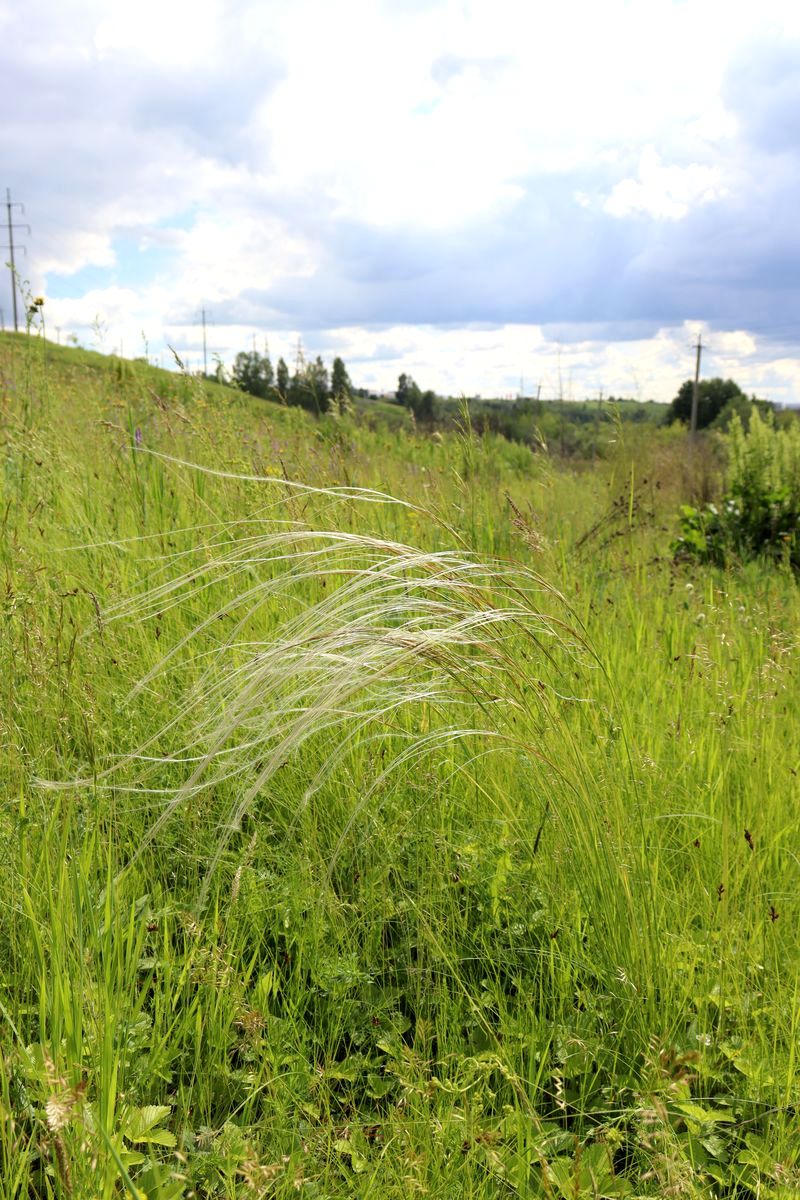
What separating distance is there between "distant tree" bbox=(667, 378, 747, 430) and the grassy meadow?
174ft

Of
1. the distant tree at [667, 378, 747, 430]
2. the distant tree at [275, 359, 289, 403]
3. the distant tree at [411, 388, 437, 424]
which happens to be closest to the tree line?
the distant tree at [275, 359, 289, 403]

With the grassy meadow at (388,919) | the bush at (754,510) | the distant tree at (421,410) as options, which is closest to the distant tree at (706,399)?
the distant tree at (421,410)

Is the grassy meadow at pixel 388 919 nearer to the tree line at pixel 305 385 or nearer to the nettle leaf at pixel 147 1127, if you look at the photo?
the nettle leaf at pixel 147 1127

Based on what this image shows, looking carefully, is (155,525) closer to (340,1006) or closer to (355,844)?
(355,844)

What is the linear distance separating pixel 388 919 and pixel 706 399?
5834 cm

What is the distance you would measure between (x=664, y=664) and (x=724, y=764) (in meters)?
0.94

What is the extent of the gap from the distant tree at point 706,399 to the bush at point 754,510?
4690 cm

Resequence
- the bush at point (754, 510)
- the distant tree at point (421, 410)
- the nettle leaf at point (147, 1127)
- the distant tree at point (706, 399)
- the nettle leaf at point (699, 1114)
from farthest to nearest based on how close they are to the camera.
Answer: the distant tree at point (706, 399), the distant tree at point (421, 410), the bush at point (754, 510), the nettle leaf at point (699, 1114), the nettle leaf at point (147, 1127)

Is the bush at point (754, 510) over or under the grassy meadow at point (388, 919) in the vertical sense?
over

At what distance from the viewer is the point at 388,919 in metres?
1.85

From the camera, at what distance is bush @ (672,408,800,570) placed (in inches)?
262

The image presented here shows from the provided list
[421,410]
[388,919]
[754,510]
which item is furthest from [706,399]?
[388,919]

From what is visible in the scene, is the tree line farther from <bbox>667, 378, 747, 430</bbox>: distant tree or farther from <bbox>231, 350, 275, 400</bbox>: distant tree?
<bbox>667, 378, 747, 430</bbox>: distant tree

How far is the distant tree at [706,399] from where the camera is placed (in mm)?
52719
